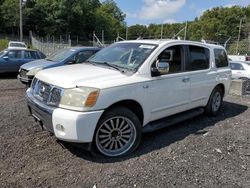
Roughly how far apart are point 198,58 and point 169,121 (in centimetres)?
158

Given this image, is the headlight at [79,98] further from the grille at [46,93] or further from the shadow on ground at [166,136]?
the shadow on ground at [166,136]

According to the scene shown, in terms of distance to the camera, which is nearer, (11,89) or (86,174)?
(86,174)

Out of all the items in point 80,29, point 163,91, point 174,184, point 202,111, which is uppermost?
point 80,29

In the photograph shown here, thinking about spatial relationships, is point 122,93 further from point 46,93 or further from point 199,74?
point 199,74

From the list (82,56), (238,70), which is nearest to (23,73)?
(82,56)

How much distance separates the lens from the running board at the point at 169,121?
16.1 feet

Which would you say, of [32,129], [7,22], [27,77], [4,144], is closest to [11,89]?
[27,77]

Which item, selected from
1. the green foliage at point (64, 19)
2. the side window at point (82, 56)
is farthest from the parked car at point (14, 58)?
the green foliage at point (64, 19)

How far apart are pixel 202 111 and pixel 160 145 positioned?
183cm

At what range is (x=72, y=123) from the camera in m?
3.88

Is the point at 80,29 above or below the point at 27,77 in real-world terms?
above

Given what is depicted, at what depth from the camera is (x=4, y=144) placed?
471 centimetres

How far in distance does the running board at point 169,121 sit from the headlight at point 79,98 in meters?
1.27

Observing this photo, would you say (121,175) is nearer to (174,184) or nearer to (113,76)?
(174,184)
